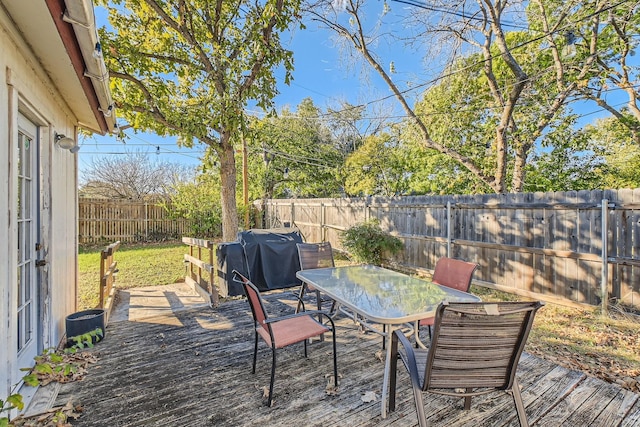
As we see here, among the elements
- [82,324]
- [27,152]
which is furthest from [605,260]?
[27,152]

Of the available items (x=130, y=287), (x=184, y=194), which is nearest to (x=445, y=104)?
(x=184, y=194)

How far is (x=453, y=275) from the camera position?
3.07 metres

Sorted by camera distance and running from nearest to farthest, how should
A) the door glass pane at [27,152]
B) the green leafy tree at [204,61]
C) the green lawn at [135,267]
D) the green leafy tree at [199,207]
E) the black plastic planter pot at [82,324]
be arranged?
1. the door glass pane at [27,152]
2. the black plastic planter pot at [82,324]
3. the green leafy tree at [204,61]
4. the green lawn at [135,267]
5. the green leafy tree at [199,207]

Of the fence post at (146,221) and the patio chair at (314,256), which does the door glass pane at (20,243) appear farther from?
the fence post at (146,221)

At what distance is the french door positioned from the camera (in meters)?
2.45

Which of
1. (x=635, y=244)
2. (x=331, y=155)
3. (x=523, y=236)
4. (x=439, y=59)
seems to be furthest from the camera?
(x=331, y=155)

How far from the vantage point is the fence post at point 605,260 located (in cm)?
409

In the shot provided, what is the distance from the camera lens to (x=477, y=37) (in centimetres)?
830

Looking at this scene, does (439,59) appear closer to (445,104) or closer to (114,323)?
(445,104)

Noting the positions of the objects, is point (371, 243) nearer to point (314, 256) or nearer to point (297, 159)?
point (314, 256)

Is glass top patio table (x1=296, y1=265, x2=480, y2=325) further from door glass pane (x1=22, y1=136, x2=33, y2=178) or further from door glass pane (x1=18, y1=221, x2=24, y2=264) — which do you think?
door glass pane (x1=22, y1=136, x2=33, y2=178)

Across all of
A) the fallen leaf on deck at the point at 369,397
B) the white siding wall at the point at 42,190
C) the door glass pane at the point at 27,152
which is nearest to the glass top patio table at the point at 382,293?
the fallen leaf on deck at the point at 369,397

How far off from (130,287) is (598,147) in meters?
14.8

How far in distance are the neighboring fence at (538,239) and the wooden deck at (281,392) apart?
2.27m
